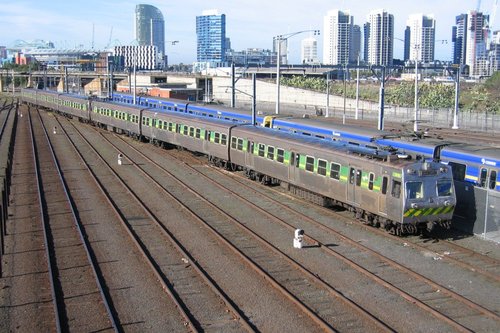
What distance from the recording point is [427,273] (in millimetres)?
14914

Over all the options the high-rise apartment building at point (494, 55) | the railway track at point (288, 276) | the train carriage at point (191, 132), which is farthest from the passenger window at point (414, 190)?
the high-rise apartment building at point (494, 55)

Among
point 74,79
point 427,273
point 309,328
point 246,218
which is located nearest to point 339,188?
point 246,218

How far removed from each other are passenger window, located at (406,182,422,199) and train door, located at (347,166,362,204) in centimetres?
220

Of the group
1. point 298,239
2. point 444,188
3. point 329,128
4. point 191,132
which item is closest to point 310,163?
point 444,188

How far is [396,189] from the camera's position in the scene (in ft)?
57.9

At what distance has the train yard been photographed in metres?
12.0

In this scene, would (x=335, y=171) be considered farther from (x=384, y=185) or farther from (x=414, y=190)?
(x=414, y=190)

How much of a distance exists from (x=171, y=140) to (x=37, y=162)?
8651 mm

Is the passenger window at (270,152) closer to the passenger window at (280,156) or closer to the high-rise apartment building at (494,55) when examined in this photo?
the passenger window at (280,156)

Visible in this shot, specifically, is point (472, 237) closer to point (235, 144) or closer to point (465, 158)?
point (465, 158)

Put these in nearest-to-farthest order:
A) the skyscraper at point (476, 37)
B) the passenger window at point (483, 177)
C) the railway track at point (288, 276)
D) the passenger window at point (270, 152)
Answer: the railway track at point (288, 276)
the passenger window at point (483, 177)
the passenger window at point (270, 152)
the skyscraper at point (476, 37)

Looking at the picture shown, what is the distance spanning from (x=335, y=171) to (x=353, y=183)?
1.25m

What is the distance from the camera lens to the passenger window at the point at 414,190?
17.4 m

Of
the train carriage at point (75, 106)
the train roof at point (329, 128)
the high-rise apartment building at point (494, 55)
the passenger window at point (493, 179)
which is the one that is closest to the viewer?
the passenger window at point (493, 179)
